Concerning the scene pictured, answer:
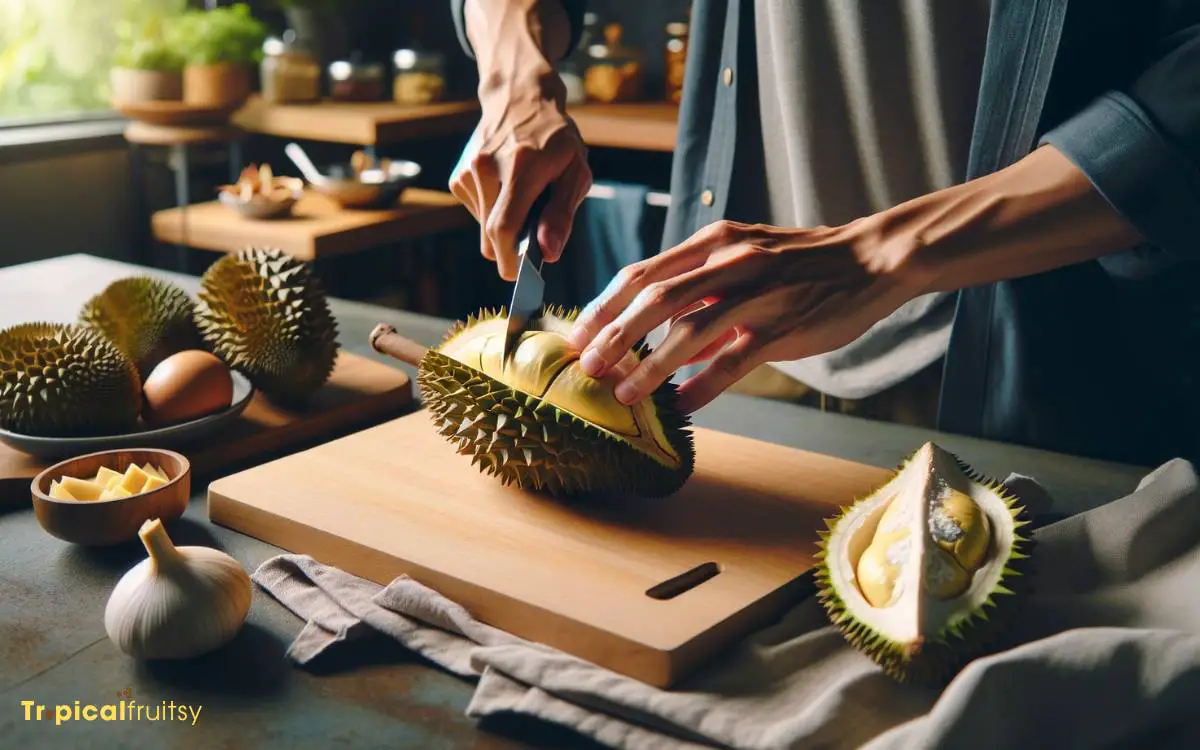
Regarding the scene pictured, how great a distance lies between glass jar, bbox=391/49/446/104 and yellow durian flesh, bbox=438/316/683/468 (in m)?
2.46

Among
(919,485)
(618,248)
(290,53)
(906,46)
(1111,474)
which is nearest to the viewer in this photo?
(919,485)

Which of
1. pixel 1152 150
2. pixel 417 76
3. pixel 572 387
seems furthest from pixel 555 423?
pixel 417 76

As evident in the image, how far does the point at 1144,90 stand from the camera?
1.10 m

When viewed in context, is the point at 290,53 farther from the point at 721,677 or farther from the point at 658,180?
the point at 721,677

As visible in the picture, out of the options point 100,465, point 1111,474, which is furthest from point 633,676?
point 1111,474

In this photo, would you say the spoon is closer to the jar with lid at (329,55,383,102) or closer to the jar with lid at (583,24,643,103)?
the jar with lid at (329,55,383,102)

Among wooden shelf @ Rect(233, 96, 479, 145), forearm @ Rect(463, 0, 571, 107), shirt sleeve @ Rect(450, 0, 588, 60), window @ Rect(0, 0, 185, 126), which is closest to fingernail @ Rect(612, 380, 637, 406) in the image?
forearm @ Rect(463, 0, 571, 107)

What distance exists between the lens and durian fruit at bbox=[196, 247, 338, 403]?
4.28 feet

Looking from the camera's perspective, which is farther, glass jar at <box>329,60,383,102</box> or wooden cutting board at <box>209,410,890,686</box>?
glass jar at <box>329,60,383,102</box>

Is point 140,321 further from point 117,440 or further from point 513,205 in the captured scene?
point 513,205

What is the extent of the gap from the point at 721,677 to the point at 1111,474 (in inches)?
23.6

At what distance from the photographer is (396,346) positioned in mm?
1272

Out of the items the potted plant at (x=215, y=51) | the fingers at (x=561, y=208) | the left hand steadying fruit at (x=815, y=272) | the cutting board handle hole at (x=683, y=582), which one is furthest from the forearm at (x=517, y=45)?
the potted plant at (x=215, y=51)

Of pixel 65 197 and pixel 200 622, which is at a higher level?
pixel 200 622
